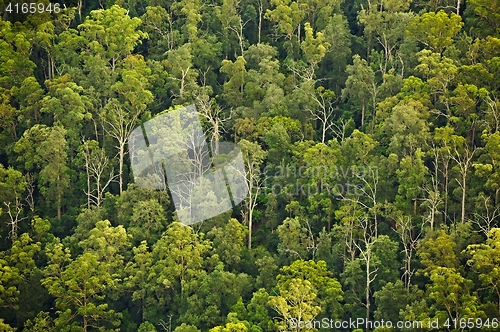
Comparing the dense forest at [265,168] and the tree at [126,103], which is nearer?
the dense forest at [265,168]

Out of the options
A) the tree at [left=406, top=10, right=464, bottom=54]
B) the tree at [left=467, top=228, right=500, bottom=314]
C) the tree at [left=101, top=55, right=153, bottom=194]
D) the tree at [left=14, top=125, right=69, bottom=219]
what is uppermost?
the tree at [left=406, top=10, right=464, bottom=54]

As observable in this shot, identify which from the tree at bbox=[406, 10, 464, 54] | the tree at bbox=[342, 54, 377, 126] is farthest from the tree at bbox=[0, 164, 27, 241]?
the tree at bbox=[406, 10, 464, 54]

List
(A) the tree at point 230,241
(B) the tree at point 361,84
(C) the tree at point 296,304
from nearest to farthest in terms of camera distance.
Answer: (C) the tree at point 296,304 < (A) the tree at point 230,241 < (B) the tree at point 361,84

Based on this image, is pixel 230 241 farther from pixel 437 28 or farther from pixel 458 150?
pixel 437 28

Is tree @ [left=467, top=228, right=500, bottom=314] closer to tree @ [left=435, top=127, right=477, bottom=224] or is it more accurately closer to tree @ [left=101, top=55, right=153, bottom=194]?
tree @ [left=435, top=127, right=477, bottom=224]

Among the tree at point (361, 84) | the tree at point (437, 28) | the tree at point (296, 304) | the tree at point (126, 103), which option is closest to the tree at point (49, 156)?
the tree at point (126, 103)

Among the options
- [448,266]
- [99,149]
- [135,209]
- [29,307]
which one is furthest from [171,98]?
[448,266]

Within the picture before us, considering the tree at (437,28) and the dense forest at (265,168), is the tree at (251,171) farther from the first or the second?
the tree at (437,28)

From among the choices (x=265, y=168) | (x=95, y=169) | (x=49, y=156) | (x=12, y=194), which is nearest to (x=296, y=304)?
(x=265, y=168)

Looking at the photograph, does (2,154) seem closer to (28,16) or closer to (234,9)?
(28,16)
